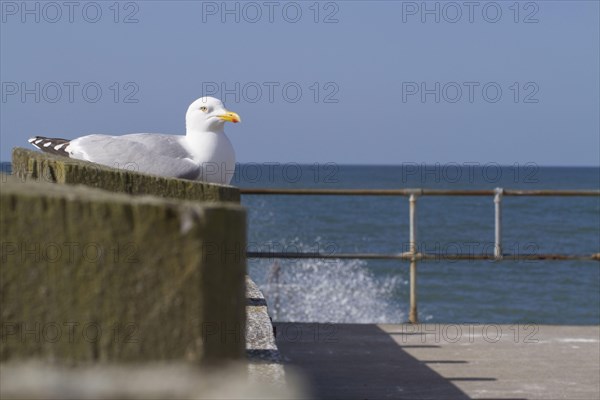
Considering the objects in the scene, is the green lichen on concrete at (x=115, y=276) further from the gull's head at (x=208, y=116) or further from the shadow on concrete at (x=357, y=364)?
the shadow on concrete at (x=357, y=364)

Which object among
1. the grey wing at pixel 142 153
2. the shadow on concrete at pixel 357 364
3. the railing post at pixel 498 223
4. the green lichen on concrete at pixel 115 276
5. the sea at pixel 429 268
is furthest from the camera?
the sea at pixel 429 268

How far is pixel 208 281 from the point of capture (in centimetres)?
77

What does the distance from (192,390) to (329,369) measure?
4309mm

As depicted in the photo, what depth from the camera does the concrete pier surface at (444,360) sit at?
4.50 metres

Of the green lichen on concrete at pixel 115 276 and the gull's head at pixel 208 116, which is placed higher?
the gull's head at pixel 208 116

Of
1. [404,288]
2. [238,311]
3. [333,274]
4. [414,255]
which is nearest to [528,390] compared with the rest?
[414,255]

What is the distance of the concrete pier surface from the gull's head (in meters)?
1.02

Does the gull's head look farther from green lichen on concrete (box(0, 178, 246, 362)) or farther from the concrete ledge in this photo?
green lichen on concrete (box(0, 178, 246, 362))

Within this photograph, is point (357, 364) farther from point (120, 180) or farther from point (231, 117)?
point (120, 180)

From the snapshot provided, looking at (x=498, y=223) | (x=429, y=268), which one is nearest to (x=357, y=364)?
(x=498, y=223)

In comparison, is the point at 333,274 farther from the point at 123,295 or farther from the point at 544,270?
the point at 123,295

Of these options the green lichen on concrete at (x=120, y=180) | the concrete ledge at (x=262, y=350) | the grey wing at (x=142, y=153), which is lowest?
the concrete ledge at (x=262, y=350)

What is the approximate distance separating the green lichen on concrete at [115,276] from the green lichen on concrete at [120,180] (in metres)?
0.76

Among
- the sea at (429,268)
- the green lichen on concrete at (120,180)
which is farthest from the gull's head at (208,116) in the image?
the green lichen on concrete at (120,180)
